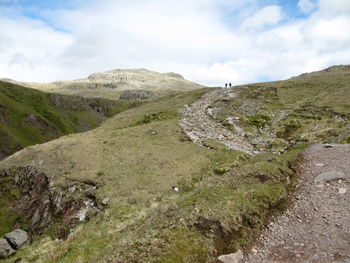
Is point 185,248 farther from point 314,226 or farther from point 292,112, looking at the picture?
point 292,112

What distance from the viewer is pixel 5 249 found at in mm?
24578

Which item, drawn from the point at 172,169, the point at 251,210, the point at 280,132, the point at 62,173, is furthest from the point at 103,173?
the point at 280,132

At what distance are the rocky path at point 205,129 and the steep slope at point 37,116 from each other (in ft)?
226

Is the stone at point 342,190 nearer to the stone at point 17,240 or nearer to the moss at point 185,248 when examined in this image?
the moss at point 185,248

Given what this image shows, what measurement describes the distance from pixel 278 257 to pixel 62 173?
28.8 meters

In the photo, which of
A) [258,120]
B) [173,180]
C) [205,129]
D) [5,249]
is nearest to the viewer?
[5,249]

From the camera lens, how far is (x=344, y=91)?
7438cm

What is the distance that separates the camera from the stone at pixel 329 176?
21084 mm

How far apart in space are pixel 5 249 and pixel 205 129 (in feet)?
118

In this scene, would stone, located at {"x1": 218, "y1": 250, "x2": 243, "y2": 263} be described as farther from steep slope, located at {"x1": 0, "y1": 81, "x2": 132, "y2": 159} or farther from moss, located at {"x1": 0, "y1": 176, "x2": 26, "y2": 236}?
steep slope, located at {"x1": 0, "y1": 81, "x2": 132, "y2": 159}

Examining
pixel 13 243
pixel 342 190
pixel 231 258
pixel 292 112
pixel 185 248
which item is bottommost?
pixel 13 243

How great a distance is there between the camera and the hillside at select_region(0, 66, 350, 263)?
1484 cm

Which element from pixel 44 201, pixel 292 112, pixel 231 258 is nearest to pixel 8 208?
pixel 44 201

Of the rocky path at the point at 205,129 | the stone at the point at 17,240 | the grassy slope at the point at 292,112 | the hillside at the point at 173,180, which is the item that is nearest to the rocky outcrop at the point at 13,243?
the stone at the point at 17,240
